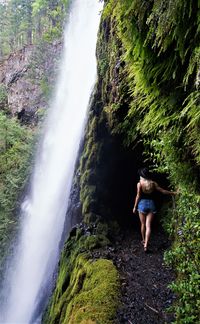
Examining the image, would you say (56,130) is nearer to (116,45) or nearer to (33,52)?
(116,45)

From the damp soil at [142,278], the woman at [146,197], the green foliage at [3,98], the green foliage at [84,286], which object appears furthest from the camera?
the green foliage at [3,98]

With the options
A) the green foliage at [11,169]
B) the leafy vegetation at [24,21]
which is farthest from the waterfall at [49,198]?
the leafy vegetation at [24,21]

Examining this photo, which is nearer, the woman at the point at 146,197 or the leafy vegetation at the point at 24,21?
the woman at the point at 146,197

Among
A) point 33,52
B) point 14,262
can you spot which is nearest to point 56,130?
point 14,262

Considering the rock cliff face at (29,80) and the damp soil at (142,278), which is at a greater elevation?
the rock cliff face at (29,80)

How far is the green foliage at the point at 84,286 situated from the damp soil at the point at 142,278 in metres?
0.18

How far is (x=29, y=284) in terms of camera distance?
1036 centimetres

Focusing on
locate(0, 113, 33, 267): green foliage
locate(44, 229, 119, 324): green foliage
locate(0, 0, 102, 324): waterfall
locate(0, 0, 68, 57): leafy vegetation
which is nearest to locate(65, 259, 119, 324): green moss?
locate(44, 229, 119, 324): green foliage

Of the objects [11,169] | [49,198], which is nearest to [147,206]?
[49,198]

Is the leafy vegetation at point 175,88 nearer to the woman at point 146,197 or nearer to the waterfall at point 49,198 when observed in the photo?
the woman at point 146,197

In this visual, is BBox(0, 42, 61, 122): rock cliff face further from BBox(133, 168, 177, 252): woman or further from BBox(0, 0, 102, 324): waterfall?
BBox(133, 168, 177, 252): woman

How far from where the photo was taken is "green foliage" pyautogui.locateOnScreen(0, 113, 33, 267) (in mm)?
14348

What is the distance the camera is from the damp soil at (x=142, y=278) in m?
4.29

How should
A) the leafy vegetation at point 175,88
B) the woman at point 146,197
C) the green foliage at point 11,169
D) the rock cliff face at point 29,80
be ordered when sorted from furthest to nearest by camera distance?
the rock cliff face at point 29,80, the green foliage at point 11,169, the woman at point 146,197, the leafy vegetation at point 175,88
